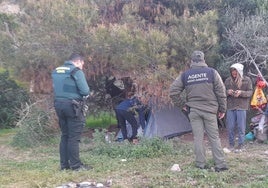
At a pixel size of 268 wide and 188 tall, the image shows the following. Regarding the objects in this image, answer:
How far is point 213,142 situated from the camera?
6906mm

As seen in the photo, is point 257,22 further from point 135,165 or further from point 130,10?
point 135,165

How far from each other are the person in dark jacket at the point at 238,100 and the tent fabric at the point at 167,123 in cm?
175

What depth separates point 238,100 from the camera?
28.0ft

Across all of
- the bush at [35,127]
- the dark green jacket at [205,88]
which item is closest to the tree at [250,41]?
the dark green jacket at [205,88]

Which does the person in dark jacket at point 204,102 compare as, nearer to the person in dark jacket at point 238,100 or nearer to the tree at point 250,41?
the person in dark jacket at point 238,100

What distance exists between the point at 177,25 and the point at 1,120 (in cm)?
676

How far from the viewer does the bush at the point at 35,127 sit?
9844mm

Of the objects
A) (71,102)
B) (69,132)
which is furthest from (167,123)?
(71,102)

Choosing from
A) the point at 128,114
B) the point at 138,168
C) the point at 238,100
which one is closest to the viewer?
the point at 138,168

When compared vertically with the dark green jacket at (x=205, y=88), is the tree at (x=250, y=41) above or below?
above

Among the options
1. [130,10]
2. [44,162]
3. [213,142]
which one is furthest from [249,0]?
[44,162]

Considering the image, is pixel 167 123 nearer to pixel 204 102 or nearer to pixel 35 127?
pixel 35 127

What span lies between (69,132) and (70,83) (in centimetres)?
74

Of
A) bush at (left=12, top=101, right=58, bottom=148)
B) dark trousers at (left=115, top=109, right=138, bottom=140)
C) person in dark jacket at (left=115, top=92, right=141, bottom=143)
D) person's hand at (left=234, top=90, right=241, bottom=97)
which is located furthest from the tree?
bush at (left=12, top=101, right=58, bottom=148)
